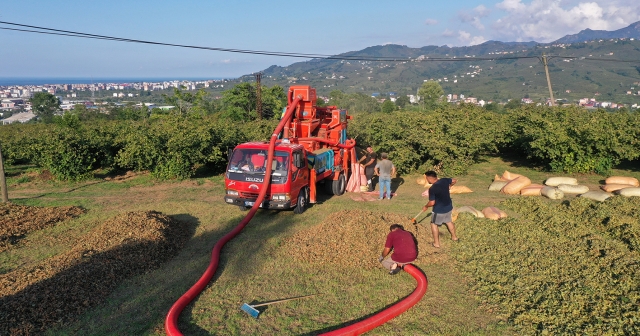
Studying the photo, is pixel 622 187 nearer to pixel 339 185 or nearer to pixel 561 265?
pixel 561 265

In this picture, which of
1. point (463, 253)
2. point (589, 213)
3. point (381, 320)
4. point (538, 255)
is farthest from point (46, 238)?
point (589, 213)

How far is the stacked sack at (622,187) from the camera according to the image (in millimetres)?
13523

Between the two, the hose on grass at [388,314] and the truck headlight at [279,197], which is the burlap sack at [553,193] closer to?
the hose on grass at [388,314]

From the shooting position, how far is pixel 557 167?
18.4 metres

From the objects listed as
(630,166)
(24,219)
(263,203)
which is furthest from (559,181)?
(24,219)

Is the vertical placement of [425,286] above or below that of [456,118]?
below

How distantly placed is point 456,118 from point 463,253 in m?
11.9

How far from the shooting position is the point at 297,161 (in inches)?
467

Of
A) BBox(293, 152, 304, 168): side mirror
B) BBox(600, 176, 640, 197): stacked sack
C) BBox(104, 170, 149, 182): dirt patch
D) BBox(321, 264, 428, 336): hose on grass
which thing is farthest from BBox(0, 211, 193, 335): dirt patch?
BBox(600, 176, 640, 197): stacked sack

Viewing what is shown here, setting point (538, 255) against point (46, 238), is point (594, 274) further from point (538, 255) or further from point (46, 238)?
point (46, 238)

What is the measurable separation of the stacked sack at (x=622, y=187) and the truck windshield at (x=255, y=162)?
11107mm

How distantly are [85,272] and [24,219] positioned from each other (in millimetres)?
5748

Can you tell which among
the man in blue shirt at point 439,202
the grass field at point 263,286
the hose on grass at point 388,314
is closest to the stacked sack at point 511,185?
the grass field at point 263,286

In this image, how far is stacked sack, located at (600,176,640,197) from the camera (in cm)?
1352
